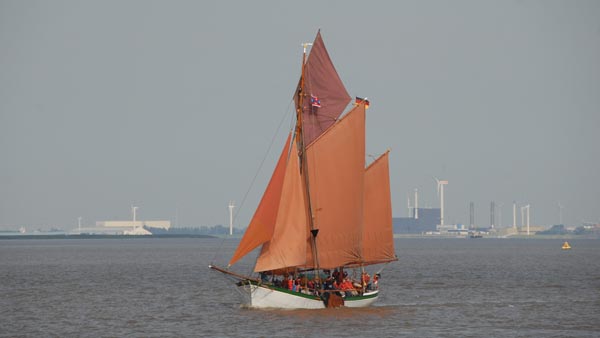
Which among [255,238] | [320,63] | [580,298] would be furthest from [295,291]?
[580,298]

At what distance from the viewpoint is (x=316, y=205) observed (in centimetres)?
7206

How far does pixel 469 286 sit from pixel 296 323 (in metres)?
39.9

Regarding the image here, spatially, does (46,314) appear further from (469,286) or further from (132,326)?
(469,286)

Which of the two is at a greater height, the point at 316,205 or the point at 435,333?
the point at 316,205

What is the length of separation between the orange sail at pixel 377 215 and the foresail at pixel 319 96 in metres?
7.56

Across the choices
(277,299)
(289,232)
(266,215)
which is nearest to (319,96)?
(266,215)

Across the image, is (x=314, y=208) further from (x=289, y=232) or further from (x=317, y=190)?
(x=289, y=232)

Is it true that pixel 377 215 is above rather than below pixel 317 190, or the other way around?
below

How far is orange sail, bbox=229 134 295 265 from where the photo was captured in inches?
2749

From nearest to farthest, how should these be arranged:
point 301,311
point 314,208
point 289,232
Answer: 1. point 301,311
2. point 289,232
3. point 314,208

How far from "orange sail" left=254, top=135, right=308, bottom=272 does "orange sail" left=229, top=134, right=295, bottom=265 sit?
40cm

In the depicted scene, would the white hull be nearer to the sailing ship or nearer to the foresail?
the sailing ship

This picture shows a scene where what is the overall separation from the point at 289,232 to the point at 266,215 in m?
1.78

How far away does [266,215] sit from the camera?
230 ft
